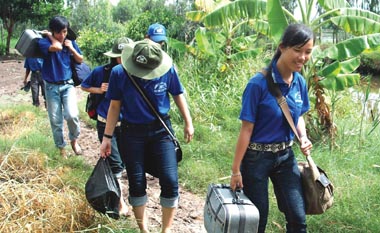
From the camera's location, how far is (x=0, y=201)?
3271 mm

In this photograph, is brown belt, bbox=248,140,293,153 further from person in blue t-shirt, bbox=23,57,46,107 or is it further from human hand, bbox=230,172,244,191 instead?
person in blue t-shirt, bbox=23,57,46,107

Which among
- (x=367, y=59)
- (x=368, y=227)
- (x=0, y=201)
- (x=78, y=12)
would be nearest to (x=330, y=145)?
(x=368, y=227)

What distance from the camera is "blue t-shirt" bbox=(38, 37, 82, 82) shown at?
4.87 m

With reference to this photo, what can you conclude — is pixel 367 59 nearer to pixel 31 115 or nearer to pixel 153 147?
pixel 31 115

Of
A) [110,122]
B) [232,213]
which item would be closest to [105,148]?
[110,122]

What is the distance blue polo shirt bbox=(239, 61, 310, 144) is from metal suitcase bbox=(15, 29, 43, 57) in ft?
9.71

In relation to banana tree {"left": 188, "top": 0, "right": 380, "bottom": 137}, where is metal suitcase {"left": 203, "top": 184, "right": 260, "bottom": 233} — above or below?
below

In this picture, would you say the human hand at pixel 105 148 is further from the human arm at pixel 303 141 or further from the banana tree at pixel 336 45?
the banana tree at pixel 336 45

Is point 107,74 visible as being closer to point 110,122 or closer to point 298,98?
point 110,122

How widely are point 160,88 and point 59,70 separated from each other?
6.90 feet

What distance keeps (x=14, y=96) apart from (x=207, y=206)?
26.3 feet

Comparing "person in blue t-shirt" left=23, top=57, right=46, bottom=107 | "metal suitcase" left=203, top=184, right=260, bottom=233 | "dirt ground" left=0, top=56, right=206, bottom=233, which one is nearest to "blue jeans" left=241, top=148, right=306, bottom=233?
"metal suitcase" left=203, top=184, right=260, bottom=233

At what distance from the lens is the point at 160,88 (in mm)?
3254

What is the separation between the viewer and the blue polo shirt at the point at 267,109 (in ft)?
8.86
